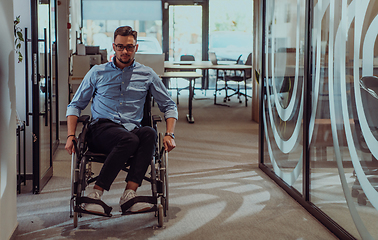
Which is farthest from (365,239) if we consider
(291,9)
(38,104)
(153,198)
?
(38,104)

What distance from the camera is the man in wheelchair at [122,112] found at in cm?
255

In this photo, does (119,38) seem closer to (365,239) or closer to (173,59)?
(365,239)

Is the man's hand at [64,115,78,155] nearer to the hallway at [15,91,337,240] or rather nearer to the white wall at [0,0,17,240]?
the white wall at [0,0,17,240]

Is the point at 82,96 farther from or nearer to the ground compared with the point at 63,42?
nearer to the ground

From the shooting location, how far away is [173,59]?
11.2 meters

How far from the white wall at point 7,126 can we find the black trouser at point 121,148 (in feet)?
1.59

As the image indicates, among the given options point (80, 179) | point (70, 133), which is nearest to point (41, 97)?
point (70, 133)

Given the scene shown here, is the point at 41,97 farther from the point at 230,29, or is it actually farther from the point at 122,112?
the point at 230,29

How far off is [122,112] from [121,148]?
0.37m

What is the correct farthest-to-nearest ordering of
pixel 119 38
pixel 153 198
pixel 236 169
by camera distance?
1. pixel 236 169
2. pixel 119 38
3. pixel 153 198

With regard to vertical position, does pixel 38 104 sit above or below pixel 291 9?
below

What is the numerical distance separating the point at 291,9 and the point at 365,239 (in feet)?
5.52

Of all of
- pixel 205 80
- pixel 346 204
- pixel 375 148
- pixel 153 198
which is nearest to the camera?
pixel 375 148

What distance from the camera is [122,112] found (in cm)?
283
